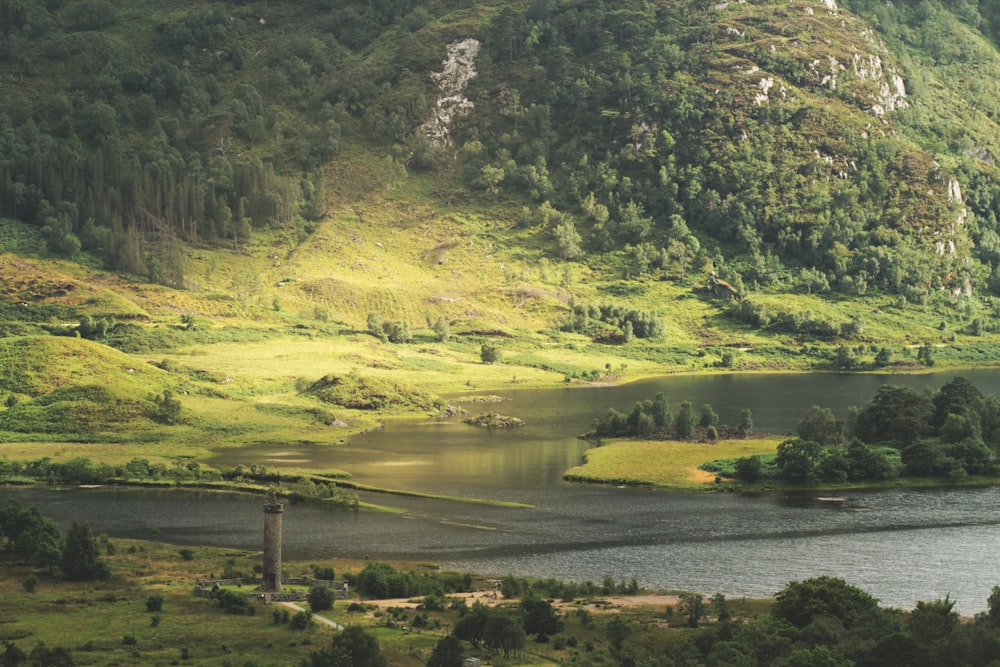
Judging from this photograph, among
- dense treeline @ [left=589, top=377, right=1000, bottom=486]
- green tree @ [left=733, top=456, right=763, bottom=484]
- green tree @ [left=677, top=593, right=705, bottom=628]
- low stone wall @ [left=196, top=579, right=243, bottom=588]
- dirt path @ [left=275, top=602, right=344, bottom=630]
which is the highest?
dense treeline @ [left=589, top=377, right=1000, bottom=486]

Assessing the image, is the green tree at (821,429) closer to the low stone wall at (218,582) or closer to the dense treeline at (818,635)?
the dense treeline at (818,635)

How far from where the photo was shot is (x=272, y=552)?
343 ft

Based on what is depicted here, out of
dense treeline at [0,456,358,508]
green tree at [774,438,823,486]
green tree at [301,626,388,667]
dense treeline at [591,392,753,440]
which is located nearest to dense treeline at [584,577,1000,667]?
green tree at [301,626,388,667]

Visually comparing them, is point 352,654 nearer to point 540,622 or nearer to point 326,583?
point 540,622

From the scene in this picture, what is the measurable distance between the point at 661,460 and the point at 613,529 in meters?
40.7

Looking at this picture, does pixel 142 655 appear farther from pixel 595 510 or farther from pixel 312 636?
pixel 595 510

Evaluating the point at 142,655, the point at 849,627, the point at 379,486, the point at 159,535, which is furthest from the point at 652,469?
the point at 142,655

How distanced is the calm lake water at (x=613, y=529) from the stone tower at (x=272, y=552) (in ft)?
61.8

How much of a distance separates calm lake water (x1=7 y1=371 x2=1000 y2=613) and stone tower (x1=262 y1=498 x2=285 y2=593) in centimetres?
1882

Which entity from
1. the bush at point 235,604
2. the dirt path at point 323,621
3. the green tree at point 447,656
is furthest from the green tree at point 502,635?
the bush at point 235,604

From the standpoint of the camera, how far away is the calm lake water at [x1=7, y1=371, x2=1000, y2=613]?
388 feet

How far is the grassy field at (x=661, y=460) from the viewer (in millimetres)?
163250

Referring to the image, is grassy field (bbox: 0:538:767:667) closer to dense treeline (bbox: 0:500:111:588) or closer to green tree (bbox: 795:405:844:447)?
dense treeline (bbox: 0:500:111:588)

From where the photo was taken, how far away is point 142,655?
84375 millimetres
